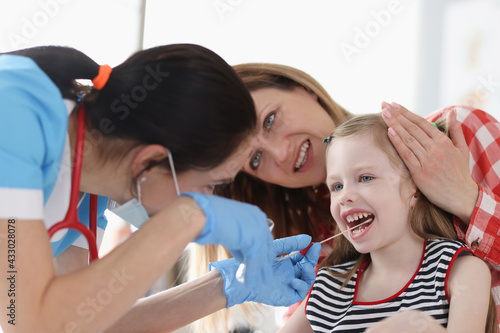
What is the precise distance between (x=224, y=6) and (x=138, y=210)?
7.82 feet

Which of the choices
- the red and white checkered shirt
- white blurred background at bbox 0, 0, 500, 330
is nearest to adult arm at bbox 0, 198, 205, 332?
the red and white checkered shirt

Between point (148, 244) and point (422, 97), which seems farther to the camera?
point (422, 97)

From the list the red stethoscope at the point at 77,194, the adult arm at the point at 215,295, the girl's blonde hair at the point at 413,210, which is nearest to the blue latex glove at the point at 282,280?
the adult arm at the point at 215,295

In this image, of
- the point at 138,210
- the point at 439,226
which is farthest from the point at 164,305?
the point at 439,226

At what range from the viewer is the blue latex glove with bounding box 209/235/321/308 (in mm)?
1474

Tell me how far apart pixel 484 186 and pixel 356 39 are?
189cm

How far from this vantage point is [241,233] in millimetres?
1115

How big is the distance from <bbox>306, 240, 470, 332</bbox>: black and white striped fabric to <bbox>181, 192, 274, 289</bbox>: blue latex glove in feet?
1.12

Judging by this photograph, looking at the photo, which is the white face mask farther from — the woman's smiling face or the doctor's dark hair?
the woman's smiling face

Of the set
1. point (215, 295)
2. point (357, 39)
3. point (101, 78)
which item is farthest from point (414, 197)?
point (357, 39)

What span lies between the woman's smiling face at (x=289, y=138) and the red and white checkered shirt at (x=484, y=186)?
1.30 feet

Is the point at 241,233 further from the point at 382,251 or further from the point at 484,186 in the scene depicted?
the point at 484,186

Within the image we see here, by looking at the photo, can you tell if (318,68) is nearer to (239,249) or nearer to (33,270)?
(239,249)

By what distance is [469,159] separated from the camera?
1645mm
